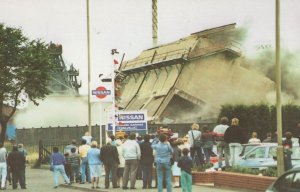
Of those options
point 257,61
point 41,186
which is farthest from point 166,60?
point 41,186

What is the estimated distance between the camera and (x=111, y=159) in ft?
89.2

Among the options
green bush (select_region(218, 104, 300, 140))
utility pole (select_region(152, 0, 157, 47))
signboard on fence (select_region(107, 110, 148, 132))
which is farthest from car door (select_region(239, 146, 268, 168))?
utility pole (select_region(152, 0, 157, 47))

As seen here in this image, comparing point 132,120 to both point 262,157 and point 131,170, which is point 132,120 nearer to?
point 131,170

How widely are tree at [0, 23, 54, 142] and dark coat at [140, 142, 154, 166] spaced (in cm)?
3564

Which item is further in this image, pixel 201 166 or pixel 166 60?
pixel 166 60

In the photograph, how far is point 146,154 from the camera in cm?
2638

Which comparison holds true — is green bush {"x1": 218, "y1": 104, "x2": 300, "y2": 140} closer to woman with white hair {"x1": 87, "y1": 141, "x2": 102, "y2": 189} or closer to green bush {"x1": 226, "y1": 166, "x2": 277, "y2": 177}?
woman with white hair {"x1": 87, "y1": 141, "x2": 102, "y2": 189}

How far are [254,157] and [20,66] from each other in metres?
39.1

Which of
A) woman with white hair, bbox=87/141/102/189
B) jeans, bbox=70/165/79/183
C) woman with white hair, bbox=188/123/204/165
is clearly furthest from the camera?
jeans, bbox=70/165/79/183

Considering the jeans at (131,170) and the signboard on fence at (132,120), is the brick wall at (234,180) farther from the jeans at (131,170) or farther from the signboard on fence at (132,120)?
the signboard on fence at (132,120)

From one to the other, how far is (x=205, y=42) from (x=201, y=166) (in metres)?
46.6

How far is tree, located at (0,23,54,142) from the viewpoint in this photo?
61.1 meters

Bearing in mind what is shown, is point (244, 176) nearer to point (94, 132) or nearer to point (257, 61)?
point (94, 132)

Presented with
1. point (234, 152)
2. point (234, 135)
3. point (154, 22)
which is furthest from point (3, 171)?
point (154, 22)
